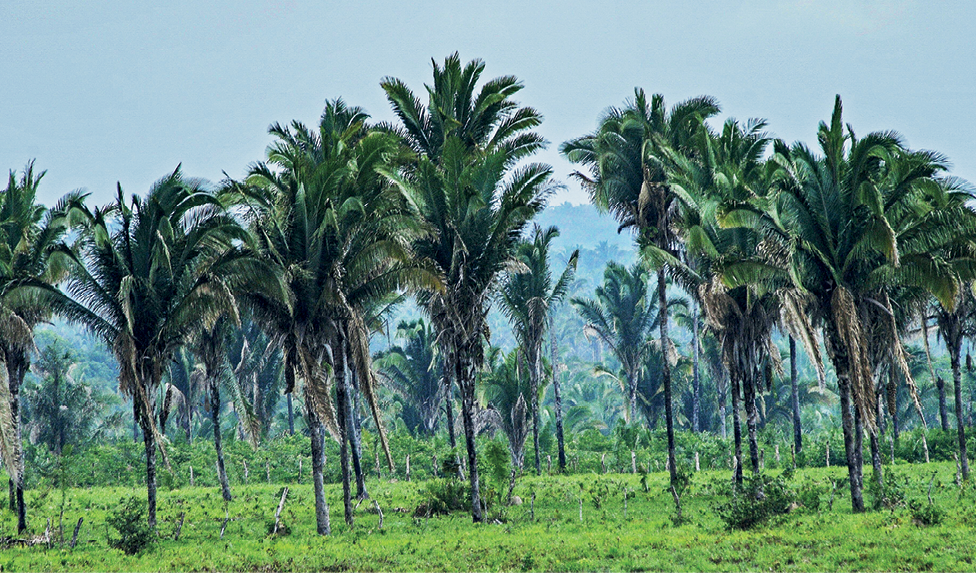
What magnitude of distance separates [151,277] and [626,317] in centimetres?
3540

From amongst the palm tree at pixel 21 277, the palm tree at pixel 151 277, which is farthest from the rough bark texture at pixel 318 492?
the palm tree at pixel 21 277

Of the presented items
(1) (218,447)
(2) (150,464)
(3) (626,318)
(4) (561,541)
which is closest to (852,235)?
(4) (561,541)

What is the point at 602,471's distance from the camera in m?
34.8

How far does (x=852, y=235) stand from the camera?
19328 mm

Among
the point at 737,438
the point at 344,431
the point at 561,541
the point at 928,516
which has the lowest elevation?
the point at 561,541

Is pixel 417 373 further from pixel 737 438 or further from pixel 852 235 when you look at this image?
pixel 852 235

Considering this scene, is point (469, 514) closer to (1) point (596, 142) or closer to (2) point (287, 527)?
(2) point (287, 527)

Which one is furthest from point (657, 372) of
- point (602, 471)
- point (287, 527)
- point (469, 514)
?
point (287, 527)

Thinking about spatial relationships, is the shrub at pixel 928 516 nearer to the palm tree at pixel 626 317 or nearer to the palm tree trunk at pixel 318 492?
the palm tree trunk at pixel 318 492

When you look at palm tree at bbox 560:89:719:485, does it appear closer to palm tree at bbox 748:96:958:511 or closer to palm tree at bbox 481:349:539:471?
palm tree at bbox 748:96:958:511

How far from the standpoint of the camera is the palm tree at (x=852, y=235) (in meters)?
18.4

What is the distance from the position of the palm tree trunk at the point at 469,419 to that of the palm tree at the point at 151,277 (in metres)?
5.89

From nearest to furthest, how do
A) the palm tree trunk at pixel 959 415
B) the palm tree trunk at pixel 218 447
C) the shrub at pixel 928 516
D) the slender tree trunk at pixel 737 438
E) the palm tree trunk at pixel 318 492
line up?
the shrub at pixel 928 516 → the palm tree trunk at pixel 318 492 → the slender tree trunk at pixel 737 438 → the palm tree trunk at pixel 959 415 → the palm tree trunk at pixel 218 447

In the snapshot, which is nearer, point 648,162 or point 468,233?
point 468,233
